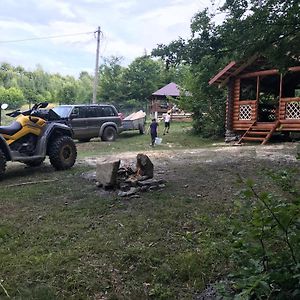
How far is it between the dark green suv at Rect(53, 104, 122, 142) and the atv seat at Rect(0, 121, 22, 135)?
8.15m

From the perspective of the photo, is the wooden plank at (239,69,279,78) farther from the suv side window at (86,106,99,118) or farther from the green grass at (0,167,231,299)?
the green grass at (0,167,231,299)

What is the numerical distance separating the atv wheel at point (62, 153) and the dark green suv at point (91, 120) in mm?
7573

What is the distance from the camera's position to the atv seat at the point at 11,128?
7.25 meters

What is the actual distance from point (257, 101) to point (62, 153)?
391 inches

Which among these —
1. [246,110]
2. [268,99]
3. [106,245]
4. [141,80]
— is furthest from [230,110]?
[141,80]

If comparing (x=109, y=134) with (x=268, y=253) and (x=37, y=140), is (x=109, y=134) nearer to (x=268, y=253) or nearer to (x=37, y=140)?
(x=37, y=140)

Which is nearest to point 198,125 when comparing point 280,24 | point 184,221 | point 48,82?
point 280,24

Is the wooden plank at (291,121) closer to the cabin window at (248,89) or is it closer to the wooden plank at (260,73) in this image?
the wooden plank at (260,73)

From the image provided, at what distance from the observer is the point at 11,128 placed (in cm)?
739

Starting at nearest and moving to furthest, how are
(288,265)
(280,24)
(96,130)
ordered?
(288,265), (280,24), (96,130)

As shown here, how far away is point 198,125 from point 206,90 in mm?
1739

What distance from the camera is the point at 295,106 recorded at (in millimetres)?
14188

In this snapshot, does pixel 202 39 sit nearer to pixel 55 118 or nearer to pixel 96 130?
pixel 55 118

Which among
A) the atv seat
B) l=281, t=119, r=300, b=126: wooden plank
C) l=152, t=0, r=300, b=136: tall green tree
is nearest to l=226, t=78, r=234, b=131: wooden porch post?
l=281, t=119, r=300, b=126: wooden plank
